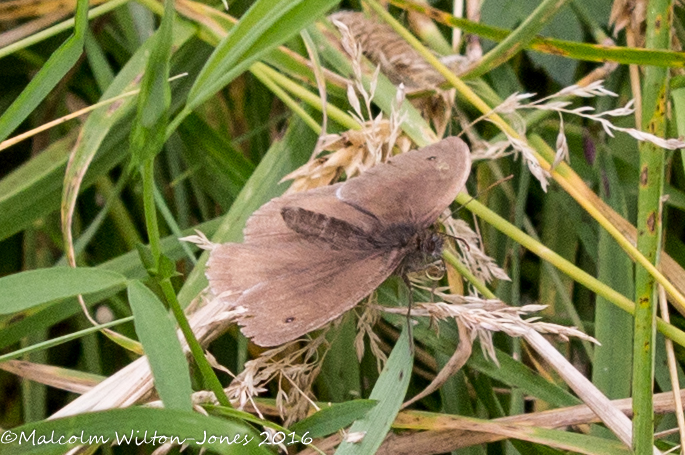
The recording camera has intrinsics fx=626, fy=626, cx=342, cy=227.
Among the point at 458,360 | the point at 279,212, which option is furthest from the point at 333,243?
the point at 458,360

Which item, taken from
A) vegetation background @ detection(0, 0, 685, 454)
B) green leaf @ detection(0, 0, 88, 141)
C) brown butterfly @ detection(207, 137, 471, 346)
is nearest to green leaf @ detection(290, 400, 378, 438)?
vegetation background @ detection(0, 0, 685, 454)

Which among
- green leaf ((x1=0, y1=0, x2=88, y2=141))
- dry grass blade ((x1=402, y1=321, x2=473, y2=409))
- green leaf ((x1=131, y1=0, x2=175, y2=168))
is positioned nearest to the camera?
green leaf ((x1=131, y1=0, x2=175, y2=168))

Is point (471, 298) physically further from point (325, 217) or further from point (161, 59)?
point (161, 59)

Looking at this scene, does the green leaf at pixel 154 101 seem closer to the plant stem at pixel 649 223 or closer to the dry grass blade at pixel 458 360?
the dry grass blade at pixel 458 360

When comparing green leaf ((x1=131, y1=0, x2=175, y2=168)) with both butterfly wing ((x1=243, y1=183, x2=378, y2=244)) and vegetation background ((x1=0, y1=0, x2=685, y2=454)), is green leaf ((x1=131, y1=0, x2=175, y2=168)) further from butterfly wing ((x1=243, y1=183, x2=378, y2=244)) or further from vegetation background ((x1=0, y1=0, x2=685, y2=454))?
butterfly wing ((x1=243, y1=183, x2=378, y2=244))

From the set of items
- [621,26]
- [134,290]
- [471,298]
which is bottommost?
[471,298]

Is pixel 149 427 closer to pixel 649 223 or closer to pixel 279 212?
pixel 279 212

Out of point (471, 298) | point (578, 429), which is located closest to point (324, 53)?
point (471, 298)
